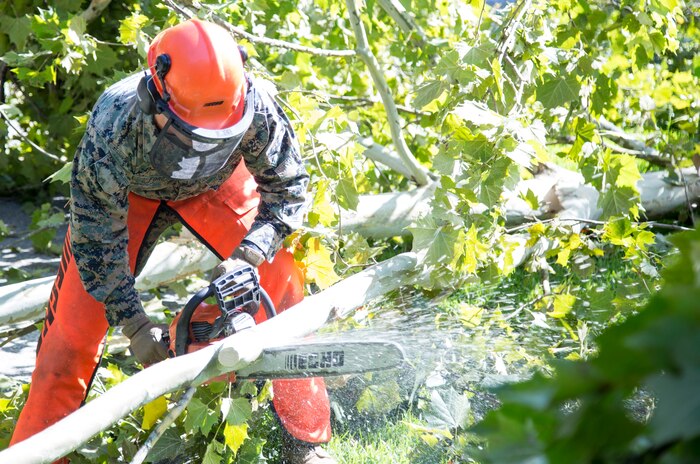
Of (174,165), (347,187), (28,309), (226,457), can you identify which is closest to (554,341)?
(347,187)

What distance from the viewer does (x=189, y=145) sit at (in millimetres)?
2383

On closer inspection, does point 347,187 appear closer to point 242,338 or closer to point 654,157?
point 242,338

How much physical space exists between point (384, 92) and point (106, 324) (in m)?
1.96

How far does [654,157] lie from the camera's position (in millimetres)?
4902

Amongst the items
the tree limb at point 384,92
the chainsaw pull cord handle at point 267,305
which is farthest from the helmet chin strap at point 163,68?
the tree limb at point 384,92

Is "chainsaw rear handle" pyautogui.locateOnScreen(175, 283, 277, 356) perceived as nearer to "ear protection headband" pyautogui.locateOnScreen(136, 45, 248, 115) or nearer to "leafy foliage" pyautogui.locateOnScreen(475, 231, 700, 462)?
"ear protection headband" pyautogui.locateOnScreen(136, 45, 248, 115)

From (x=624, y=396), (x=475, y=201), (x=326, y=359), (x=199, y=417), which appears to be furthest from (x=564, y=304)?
(x=624, y=396)

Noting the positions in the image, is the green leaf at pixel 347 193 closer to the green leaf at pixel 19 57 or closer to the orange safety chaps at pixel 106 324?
the orange safety chaps at pixel 106 324

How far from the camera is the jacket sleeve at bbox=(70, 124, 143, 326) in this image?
2.48 meters

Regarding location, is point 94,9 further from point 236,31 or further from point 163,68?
point 163,68

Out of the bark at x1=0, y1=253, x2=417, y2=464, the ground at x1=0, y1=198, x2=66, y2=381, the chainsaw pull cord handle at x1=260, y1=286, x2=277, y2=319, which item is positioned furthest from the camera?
the ground at x1=0, y1=198, x2=66, y2=381

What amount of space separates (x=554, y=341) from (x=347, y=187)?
1070 mm

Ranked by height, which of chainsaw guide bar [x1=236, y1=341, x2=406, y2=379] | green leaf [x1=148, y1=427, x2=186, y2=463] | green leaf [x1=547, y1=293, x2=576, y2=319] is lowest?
green leaf [x1=148, y1=427, x2=186, y2=463]

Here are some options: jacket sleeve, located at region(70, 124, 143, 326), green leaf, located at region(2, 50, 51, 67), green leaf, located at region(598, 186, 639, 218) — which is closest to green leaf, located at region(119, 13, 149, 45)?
green leaf, located at region(2, 50, 51, 67)
